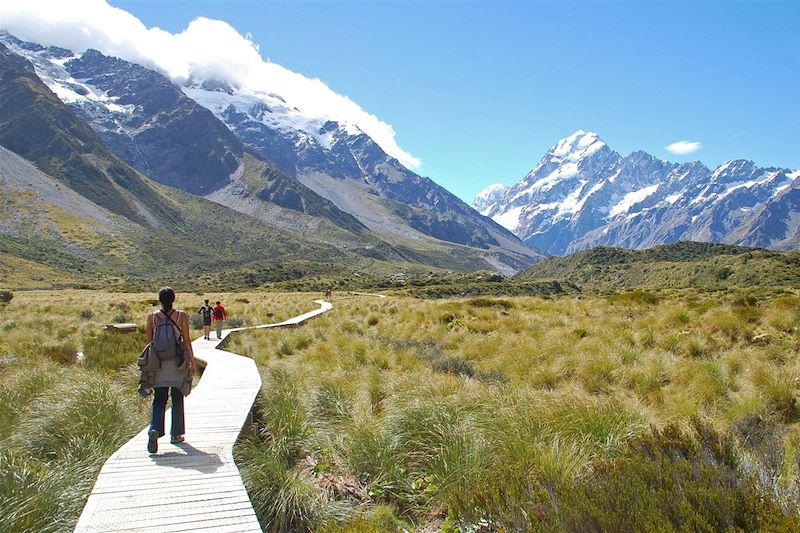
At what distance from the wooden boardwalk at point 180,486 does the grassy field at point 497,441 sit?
303 mm

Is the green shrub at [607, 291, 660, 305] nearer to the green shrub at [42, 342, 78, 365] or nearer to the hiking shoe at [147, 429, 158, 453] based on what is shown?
the hiking shoe at [147, 429, 158, 453]

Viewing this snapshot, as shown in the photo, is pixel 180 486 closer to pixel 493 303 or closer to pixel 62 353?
pixel 62 353

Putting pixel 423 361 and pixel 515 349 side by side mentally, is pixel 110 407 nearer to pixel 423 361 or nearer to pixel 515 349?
pixel 423 361

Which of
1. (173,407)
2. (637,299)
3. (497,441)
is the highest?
(637,299)

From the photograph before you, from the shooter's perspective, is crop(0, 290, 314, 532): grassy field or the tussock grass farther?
crop(0, 290, 314, 532): grassy field

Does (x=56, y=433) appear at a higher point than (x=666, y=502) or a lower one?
lower

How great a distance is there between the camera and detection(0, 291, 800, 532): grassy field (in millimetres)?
4234

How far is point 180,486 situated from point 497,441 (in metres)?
3.66

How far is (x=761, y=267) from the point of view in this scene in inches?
3031

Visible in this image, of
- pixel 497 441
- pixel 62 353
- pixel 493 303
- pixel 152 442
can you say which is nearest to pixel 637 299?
pixel 493 303

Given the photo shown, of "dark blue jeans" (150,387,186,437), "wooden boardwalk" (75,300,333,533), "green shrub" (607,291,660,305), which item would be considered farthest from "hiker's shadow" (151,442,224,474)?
"green shrub" (607,291,660,305)

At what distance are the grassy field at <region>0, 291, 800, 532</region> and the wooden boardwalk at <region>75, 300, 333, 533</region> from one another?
0.30 meters

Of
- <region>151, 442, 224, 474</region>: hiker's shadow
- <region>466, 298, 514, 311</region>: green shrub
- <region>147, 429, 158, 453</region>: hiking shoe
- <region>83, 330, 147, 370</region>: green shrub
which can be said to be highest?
<region>147, 429, 158, 453</region>: hiking shoe

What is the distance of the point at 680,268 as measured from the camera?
9831 centimetres
